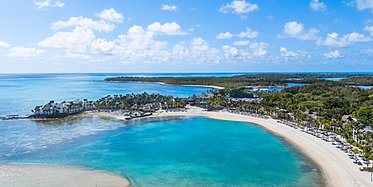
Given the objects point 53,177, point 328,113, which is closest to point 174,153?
point 53,177

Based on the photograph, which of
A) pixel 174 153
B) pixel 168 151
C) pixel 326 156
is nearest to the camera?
pixel 326 156

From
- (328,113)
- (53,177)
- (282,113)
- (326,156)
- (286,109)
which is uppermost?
(328,113)

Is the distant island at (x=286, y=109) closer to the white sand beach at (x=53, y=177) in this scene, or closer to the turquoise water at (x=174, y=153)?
the turquoise water at (x=174, y=153)

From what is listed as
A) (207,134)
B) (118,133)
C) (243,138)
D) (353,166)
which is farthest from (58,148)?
(353,166)

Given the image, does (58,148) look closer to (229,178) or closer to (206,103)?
(229,178)

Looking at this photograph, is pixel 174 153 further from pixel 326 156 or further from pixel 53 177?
pixel 326 156

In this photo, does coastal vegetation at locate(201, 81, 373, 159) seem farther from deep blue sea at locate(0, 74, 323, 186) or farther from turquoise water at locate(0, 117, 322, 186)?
turquoise water at locate(0, 117, 322, 186)

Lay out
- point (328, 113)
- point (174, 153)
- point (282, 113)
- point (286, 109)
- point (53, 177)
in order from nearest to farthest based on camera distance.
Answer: point (53, 177) < point (174, 153) < point (328, 113) < point (282, 113) < point (286, 109)
